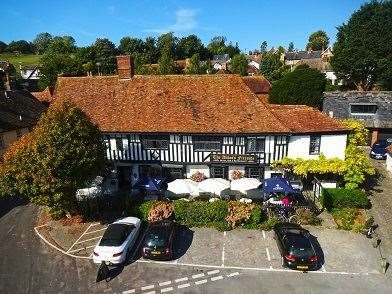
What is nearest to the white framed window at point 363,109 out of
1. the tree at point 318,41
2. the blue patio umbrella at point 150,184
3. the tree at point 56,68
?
the blue patio umbrella at point 150,184

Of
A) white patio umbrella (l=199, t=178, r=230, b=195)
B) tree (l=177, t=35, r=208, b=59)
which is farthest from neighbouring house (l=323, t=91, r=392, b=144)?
tree (l=177, t=35, r=208, b=59)

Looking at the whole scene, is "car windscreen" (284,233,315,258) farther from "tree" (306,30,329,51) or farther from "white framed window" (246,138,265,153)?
"tree" (306,30,329,51)

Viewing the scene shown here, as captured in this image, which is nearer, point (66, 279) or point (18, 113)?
point (66, 279)

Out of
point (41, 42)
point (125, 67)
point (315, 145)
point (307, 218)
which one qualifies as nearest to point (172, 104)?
point (125, 67)

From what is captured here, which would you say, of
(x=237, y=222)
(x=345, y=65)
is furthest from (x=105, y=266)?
(x=345, y=65)

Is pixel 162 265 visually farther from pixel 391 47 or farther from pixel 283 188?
pixel 391 47
